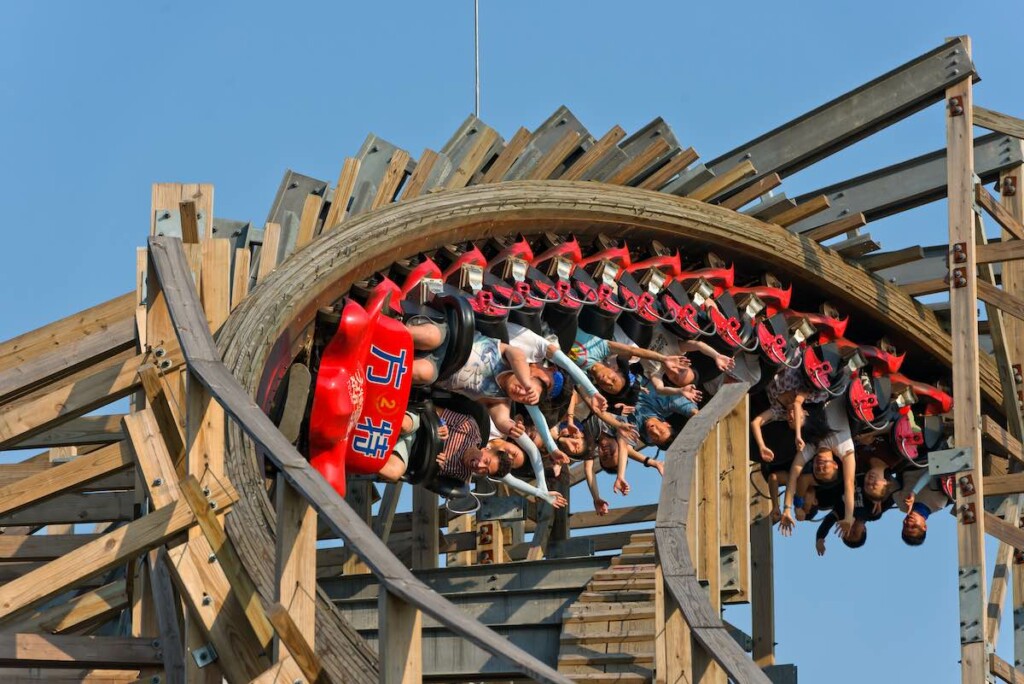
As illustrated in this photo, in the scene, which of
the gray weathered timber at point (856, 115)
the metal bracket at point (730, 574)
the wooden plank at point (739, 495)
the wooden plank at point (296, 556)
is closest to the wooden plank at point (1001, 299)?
the gray weathered timber at point (856, 115)

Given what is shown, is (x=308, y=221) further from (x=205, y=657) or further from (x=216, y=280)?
(x=205, y=657)

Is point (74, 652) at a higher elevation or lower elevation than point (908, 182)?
lower

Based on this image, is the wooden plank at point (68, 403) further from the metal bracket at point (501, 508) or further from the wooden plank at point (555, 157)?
the metal bracket at point (501, 508)

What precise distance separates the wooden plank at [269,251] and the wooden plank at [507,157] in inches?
63.9

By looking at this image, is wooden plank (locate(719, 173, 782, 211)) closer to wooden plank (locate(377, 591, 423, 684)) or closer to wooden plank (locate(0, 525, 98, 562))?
wooden plank (locate(0, 525, 98, 562))

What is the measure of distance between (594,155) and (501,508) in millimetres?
2164

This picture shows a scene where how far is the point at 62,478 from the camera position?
19.0 ft

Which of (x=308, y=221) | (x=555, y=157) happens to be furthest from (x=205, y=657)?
(x=555, y=157)

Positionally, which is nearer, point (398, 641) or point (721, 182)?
point (398, 641)

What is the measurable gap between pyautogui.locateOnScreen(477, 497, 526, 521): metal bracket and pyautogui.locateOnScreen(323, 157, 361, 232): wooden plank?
8.66 ft

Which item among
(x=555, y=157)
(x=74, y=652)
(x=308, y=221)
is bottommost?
(x=74, y=652)

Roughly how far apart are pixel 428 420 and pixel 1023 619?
13.5 ft

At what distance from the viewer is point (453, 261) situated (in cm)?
811

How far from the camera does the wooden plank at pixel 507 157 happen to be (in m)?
8.39
